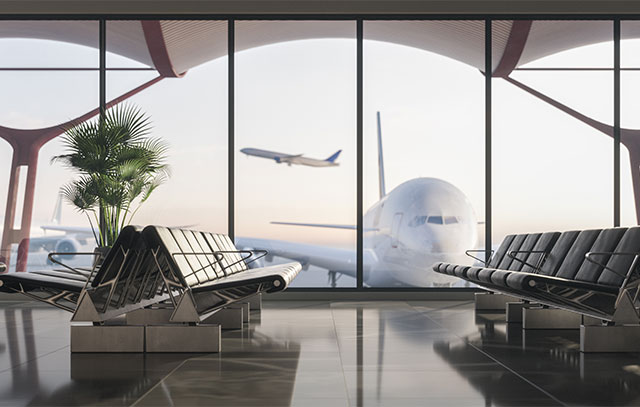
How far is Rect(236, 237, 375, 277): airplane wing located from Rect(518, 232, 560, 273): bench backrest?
9.61 ft

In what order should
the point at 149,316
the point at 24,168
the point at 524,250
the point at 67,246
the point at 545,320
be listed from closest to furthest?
the point at 149,316 → the point at 545,320 → the point at 524,250 → the point at 67,246 → the point at 24,168

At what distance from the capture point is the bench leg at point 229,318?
5453 mm

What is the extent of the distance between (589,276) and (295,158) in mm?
4767

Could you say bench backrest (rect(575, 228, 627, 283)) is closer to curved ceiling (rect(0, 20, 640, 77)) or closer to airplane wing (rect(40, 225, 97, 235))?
curved ceiling (rect(0, 20, 640, 77))

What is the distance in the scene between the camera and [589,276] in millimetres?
4781

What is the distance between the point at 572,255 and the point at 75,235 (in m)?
5.76

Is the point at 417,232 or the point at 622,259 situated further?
the point at 417,232

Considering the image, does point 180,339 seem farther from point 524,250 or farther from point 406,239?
point 406,239

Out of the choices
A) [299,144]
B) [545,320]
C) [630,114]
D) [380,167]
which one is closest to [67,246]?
[299,144]

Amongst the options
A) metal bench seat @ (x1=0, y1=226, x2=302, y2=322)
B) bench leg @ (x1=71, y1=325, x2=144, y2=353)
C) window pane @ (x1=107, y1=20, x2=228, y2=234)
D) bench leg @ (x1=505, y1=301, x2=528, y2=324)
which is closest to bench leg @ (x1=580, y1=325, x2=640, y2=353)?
bench leg @ (x1=505, y1=301, x2=528, y2=324)

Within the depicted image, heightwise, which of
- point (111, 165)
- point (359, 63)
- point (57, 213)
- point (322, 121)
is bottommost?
point (57, 213)

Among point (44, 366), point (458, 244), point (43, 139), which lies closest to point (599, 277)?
point (44, 366)

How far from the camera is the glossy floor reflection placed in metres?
2.97

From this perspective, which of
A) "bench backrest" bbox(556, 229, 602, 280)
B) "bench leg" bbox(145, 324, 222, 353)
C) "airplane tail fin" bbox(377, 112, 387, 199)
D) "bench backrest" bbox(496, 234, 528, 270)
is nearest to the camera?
"bench leg" bbox(145, 324, 222, 353)
